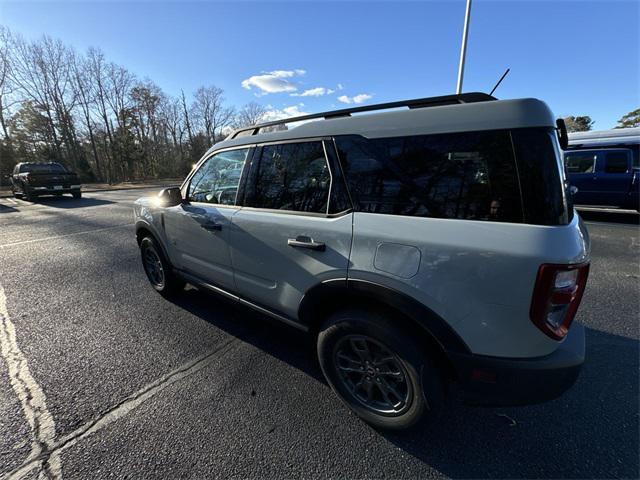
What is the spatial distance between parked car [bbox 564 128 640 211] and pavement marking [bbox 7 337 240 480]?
10032 millimetres

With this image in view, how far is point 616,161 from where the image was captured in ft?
27.6

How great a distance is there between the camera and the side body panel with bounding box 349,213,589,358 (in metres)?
1.29

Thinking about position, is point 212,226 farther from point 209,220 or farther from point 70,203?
point 70,203

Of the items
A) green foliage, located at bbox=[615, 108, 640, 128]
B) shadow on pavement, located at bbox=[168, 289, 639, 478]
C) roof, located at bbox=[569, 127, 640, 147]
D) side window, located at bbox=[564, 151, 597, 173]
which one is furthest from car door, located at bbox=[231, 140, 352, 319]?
green foliage, located at bbox=[615, 108, 640, 128]

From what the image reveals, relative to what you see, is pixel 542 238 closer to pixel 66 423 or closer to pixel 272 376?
pixel 272 376

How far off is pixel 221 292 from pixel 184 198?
115 cm

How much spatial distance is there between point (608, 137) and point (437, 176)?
1144 centimetres

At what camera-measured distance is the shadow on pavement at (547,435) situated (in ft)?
5.38

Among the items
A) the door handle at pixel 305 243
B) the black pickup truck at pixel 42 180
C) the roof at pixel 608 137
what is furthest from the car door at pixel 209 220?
the black pickup truck at pixel 42 180

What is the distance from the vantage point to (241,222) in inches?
92.8

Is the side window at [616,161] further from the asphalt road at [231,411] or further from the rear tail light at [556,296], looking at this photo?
the rear tail light at [556,296]

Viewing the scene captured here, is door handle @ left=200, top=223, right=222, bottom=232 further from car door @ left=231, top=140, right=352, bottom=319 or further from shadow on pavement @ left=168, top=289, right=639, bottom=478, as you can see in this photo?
shadow on pavement @ left=168, top=289, right=639, bottom=478

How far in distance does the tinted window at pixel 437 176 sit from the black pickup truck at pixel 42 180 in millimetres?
18310

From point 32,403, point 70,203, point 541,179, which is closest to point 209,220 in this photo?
point 32,403
